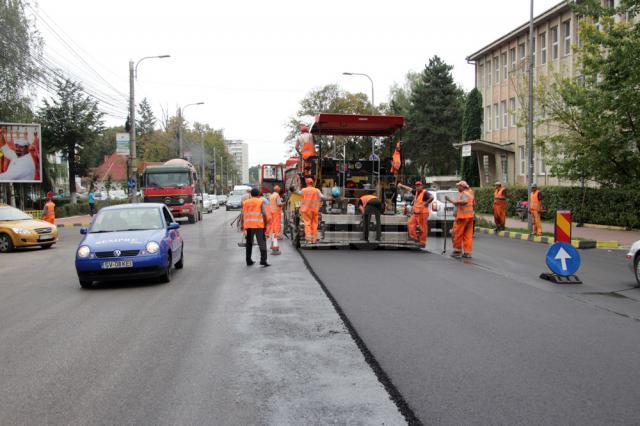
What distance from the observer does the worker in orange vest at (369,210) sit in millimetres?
15734

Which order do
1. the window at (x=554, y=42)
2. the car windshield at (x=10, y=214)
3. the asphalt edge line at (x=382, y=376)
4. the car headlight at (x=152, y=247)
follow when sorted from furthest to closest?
the window at (x=554, y=42) < the car windshield at (x=10, y=214) < the car headlight at (x=152, y=247) < the asphalt edge line at (x=382, y=376)

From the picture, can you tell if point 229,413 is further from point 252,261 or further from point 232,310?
point 252,261

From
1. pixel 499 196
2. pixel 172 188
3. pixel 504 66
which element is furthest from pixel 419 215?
pixel 504 66

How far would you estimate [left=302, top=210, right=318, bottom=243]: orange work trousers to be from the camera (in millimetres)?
15867

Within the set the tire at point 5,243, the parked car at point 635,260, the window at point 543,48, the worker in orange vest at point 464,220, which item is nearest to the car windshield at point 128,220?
the worker in orange vest at point 464,220

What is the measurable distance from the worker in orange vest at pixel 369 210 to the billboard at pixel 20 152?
1933 centimetres

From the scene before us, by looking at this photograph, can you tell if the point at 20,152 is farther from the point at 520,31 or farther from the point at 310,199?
the point at 520,31

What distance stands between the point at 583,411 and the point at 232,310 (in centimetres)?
485

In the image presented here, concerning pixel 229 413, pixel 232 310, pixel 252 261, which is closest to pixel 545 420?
pixel 229 413

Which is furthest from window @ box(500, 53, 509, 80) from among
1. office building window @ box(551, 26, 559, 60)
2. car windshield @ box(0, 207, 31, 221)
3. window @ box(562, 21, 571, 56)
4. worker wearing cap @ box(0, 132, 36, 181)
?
→ car windshield @ box(0, 207, 31, 221)

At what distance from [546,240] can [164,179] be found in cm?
1948

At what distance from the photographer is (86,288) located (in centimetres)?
1074

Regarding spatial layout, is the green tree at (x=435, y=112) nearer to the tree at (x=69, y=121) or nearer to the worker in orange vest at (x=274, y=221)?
the tree at (x=69, y=121)

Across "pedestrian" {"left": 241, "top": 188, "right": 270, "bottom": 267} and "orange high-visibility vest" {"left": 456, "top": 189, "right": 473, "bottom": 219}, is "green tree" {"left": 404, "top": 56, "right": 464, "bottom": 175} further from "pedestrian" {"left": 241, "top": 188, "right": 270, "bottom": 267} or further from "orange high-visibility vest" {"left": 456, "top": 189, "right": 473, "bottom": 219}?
"pedestrian" {"left": 241, "top": 188, "right": 270, "bottom": 267}
